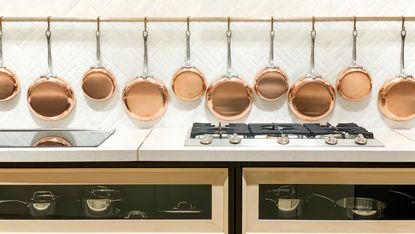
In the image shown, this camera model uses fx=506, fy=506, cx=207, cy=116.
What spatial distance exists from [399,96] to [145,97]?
1.08m

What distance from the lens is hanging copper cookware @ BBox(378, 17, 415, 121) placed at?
214 centimetres

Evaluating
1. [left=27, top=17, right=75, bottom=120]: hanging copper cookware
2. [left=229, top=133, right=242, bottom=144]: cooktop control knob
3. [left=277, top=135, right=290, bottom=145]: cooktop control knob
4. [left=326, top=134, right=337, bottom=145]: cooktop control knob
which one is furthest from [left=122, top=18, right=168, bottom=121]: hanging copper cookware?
[left=326, top=134, right=337, bottom=145]: cooktop control knob

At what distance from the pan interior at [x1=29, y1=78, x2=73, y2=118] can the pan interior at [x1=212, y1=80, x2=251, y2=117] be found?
0.63 meters

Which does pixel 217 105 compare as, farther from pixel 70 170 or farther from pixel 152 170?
pixel 70 170

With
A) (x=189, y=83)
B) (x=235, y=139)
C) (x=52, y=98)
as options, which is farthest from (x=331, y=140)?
(x=52, y=98)

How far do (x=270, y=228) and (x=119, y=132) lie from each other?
753mm

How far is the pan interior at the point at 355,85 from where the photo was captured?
2.14 m

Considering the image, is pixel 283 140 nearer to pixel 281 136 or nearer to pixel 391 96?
pixel 281 136

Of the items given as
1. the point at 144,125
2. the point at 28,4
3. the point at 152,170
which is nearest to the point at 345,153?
the point at 152,170

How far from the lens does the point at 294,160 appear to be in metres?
1.69

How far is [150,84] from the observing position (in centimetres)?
216

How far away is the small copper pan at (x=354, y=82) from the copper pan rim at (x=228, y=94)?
0.39 metres

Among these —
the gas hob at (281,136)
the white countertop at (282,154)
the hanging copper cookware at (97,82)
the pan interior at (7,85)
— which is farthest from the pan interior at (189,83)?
the pan interior at (7,85)

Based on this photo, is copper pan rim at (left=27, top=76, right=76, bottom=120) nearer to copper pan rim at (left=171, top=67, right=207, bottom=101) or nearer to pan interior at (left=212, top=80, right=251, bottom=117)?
copper pan rim at (left=171, top=67, right=207, bottom=101)
